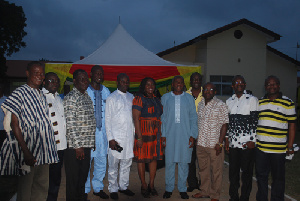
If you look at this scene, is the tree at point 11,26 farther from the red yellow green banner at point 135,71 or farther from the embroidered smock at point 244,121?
the embroidered smock at point 244,121

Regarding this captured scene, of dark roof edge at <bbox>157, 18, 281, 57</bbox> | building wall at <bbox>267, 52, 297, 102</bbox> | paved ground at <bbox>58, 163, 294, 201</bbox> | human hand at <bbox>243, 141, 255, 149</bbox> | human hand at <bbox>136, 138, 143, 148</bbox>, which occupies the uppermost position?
dark roof edge at <bbox>157, 18, 281, 57</bbox>

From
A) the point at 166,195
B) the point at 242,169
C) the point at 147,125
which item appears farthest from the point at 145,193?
the point at 242,169

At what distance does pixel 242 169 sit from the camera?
13.7ft

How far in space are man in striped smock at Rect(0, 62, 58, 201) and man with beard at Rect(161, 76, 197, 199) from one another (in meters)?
1.92

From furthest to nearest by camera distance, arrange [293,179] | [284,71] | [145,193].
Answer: [284,71] → [293,179] → [145,193]

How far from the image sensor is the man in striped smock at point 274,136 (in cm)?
380

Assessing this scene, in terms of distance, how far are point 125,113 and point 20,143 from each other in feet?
6.14

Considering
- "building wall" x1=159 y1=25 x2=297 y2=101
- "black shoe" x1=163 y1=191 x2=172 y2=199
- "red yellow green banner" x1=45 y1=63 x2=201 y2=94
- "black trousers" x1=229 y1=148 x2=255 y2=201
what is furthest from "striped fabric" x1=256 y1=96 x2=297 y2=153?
"building wall" x1=159 y1=25 x2=297 y2=101

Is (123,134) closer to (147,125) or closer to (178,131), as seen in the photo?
(147,125)

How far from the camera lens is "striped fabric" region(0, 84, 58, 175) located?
2.95 m

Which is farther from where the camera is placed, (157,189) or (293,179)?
(293,179)

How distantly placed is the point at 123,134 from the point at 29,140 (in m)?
1.69

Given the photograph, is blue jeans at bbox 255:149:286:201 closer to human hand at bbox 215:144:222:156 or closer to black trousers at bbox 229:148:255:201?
black trousers at bbox 229:148:255:201

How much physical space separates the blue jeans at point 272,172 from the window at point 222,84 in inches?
491
